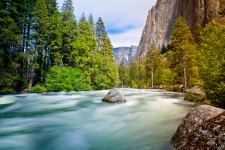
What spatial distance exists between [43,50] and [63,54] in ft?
10.4

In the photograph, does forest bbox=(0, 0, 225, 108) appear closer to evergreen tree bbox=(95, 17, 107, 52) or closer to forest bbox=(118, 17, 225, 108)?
forest bbox=(118, 17, 225, 108)

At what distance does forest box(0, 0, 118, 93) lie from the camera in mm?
19562

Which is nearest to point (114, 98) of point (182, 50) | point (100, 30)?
point (182, 50)

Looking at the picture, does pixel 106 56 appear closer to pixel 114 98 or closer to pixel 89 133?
pixel 114 98

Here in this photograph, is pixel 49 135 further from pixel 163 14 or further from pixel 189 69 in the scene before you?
pixel 163 14

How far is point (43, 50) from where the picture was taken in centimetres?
2789

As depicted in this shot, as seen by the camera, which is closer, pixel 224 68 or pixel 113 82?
pixel 224 68

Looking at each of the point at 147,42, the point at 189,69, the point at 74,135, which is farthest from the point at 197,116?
the point at 147,42

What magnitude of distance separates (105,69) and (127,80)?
A: 51951mm

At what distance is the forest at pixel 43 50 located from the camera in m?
19.6

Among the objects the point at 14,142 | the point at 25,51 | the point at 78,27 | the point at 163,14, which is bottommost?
the point at 14,142

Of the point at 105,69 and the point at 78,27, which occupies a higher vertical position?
the point at 78,27

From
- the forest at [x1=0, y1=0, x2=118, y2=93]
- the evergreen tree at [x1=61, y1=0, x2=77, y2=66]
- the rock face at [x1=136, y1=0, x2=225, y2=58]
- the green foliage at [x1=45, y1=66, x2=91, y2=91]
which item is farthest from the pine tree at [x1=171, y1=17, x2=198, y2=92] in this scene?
the rock face at [x1=136, y1=0, x2=225, y2=58]

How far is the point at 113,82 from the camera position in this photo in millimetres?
38750
